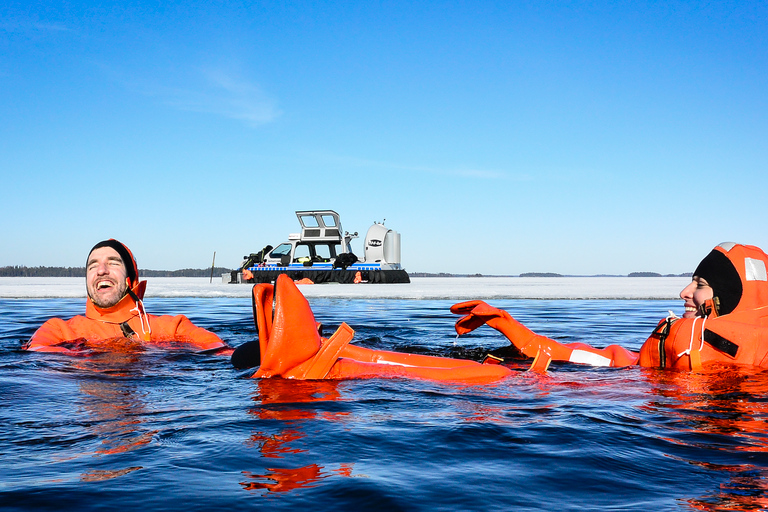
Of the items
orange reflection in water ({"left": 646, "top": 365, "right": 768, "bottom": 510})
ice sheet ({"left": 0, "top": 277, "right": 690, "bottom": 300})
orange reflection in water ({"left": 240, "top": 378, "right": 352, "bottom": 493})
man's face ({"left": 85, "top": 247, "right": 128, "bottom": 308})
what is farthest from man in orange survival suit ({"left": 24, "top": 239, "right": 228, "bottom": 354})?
ice sheet ({"left": 0, "top": 277, "right": 690, "bottom": 300})

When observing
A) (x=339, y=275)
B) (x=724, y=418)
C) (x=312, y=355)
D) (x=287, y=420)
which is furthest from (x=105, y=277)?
(x=339, y=275)

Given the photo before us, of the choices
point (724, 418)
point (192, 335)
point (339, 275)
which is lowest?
point (724, 418)

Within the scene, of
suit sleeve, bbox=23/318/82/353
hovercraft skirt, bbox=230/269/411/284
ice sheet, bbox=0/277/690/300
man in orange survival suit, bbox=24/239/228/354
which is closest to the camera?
suit sleeve, bbox=23/318/82/353

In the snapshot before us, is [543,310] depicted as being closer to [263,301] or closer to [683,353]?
[683,353]

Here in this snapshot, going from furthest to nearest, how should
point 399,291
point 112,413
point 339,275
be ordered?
point 339,275 → point 399,291 → point 112,413

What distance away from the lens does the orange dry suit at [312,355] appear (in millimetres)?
3459

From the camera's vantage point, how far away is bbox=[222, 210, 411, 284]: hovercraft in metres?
22.1

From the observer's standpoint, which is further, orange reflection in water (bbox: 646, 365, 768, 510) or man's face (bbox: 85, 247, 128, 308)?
man's face (bbox: 85, 247, 128, 308)

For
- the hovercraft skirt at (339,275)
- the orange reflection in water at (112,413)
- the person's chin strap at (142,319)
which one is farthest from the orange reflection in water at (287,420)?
the hovercraft skirt at (339,275)

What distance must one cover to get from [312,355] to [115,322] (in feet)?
8.20

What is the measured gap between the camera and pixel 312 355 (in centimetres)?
366

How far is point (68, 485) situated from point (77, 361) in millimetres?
2846

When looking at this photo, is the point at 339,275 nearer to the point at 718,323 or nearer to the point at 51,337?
the point at 51,337

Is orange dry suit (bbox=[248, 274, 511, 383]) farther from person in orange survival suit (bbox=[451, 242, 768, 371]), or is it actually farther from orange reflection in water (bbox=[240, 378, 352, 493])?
person in orange survival suit (bbox=[451, 242, 768, 371])
